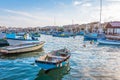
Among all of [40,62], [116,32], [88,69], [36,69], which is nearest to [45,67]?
[40,62]

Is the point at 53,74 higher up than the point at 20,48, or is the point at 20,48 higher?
the point at 20,48

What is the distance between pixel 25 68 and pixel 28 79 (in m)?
4.28

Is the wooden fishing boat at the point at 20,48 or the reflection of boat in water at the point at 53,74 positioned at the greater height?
the wooden fishing boat at the point at 20,48

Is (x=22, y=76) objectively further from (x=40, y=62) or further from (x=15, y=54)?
(x=15, y=54)

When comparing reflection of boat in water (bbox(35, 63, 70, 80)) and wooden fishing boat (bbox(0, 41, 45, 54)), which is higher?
wooden fishing boat (bbox(0, 41, 45, 54))

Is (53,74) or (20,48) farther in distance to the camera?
(20,48)

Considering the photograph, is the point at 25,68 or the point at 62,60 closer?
the point at 62,60

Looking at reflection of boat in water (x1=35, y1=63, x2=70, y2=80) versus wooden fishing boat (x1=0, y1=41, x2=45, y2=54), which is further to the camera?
wooden fishing boat (x1=0, y1=41, x2=45, y2=54)

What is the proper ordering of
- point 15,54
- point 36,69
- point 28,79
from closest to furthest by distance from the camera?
point 28,79 → point 36,69 → point 15,54

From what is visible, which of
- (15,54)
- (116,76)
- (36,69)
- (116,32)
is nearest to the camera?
(116,76)

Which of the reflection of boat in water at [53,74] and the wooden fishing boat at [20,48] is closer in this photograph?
the reflection of boat in water at [53,74]

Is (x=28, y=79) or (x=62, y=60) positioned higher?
(x=62, y=60)

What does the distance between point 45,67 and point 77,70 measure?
14.5 feet

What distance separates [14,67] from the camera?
22.0 meters
